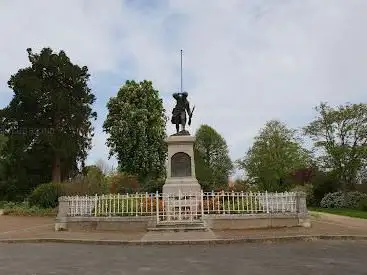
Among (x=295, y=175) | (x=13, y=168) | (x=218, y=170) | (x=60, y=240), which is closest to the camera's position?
(x=60, y=240)

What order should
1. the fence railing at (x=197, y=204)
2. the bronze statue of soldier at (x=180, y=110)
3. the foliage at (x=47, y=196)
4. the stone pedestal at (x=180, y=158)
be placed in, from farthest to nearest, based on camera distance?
the foliage at (x=47, y=196), the bronze statue of soldier at (x=180, y=110), the stone pedestal at (x=180, y=158), the fence railing at (x=197, y=204)

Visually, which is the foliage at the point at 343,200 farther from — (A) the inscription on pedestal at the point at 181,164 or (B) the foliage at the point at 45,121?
(B) the foliage at the point at 45,121

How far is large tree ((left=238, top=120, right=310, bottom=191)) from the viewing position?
175 feet

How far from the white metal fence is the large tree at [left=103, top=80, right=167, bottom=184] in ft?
77.2

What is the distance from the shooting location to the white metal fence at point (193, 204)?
16.9 metres

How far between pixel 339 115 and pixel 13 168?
28.0 meters

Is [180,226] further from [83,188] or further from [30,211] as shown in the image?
[30,211]

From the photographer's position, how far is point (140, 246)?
13.1 m

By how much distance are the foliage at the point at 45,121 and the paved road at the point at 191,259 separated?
93.1ft

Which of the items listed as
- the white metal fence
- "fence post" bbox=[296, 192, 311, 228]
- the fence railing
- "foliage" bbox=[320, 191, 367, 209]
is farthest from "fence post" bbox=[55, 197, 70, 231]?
"foliage" bbox=[320, 191, 367, 209]

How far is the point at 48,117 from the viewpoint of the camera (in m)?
42.0

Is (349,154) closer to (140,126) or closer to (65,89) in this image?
(140,126)

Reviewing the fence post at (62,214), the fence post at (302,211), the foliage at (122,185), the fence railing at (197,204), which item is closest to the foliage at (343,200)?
the foliage at (122,185)

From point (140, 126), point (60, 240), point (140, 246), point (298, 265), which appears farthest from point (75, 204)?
point (140, 126)
